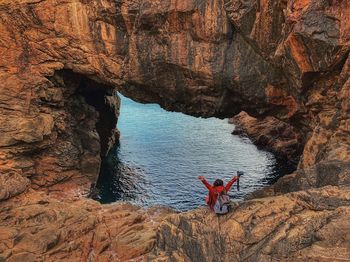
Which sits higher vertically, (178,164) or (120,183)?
(178,164)

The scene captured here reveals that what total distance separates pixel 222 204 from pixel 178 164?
Answer: 1150 inches

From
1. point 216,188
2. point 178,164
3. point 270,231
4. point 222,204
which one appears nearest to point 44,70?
point 216,188

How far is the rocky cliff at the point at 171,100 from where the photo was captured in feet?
49.1

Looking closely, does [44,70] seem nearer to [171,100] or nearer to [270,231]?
[171,100]

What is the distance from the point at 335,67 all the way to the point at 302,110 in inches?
257

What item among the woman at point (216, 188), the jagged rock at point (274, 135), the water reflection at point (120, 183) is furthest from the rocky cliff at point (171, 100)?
the jagged rock at point (274, 135)

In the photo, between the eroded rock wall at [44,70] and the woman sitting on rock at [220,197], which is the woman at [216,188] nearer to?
the woman sitting on rock at [220,197]

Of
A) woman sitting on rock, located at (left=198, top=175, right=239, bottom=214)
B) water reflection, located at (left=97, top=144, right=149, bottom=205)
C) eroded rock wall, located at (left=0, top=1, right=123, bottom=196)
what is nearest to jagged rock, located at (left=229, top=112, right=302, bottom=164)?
water reflection, located at (left=97, top=144, right=149, bottom=205)

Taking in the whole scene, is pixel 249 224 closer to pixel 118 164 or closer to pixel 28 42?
pixel 28 42

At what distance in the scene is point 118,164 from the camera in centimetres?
4638

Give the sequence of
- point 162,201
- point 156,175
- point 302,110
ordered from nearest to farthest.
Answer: point 302,110
point 162,201
point 156,175

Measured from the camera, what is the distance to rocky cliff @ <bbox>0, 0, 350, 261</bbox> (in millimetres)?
14953

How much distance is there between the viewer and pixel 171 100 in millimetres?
30312

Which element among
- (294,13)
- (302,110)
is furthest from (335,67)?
(302,110)
